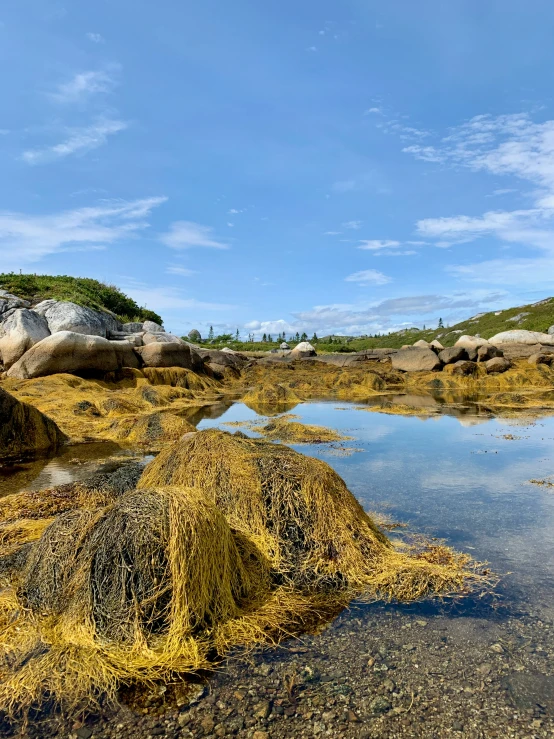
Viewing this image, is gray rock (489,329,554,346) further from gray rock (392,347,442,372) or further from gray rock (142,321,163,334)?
gray rock (142,321,163,334)

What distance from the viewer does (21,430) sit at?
12328mm

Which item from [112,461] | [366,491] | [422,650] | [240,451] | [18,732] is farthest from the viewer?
[112,461]

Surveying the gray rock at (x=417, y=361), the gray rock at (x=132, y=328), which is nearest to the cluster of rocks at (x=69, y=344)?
the gray rock at (x=132, y=328)

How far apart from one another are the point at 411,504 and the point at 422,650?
408cm

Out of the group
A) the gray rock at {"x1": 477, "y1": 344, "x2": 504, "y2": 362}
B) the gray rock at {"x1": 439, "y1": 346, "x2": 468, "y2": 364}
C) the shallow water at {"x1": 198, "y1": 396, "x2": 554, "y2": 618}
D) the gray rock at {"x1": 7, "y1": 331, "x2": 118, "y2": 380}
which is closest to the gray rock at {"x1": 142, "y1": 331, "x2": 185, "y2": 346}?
the gray rock at {"x1": 7, "y1": 331, "x2": 118, "y2": 380}

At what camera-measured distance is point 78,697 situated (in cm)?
348

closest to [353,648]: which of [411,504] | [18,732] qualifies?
[18,732]

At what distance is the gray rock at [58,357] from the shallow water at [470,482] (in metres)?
9.31

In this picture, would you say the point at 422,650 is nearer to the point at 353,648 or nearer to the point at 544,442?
the point at 353,648

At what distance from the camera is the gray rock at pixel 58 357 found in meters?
21.9

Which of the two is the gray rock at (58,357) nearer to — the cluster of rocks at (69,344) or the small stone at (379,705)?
the cluster of rocks at (69,344)

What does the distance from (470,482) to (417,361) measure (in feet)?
99.8

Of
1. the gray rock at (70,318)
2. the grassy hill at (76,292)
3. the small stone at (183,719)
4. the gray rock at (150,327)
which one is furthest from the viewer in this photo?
the gray rock at (150,327)

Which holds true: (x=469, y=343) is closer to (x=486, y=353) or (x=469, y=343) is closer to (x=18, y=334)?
(x=486, y=353)
